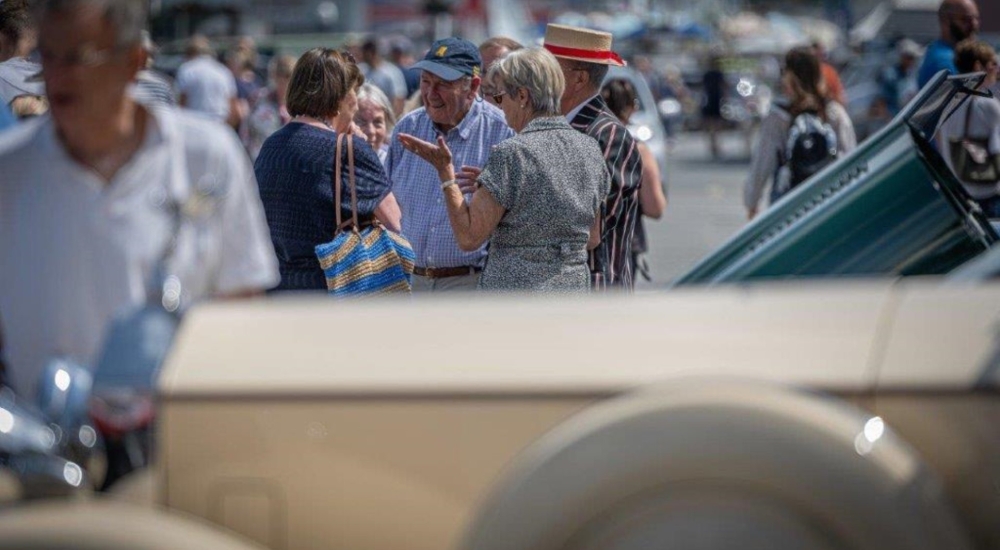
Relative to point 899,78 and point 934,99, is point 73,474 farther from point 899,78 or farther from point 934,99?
point 899,78

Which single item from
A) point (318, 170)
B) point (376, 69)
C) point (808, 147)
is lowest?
point (376, 69)

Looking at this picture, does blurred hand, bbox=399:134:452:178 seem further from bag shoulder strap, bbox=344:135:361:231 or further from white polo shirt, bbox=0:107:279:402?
white polo shirt, bbox=0:107:279:402

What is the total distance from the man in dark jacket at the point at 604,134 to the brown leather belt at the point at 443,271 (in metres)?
0.54

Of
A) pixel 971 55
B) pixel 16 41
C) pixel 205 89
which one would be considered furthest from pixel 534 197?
pixel 205 89

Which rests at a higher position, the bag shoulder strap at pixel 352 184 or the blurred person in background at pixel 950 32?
the bag shoulder strap at pixel 352 184

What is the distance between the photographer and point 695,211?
19828mm

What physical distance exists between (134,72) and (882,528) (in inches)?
68.9

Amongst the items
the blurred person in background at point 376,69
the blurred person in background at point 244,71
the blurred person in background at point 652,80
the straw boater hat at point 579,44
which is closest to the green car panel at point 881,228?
the straw boater hat at point 579,44

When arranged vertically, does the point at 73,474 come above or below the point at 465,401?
below

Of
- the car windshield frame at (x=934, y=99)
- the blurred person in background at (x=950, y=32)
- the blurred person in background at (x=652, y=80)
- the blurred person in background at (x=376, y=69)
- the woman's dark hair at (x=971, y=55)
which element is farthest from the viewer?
the blurred person in background at (x=652, y=80)

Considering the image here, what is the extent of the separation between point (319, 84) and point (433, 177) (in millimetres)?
696

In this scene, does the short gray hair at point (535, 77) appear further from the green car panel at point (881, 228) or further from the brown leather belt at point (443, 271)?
the green car panel at point (881, 228)

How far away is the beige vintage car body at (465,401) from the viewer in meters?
3.04

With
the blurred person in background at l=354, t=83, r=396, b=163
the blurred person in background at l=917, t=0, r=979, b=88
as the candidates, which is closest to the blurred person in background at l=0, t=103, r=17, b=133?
the blurred person in background at l=354, t=83, r=396, b=163
